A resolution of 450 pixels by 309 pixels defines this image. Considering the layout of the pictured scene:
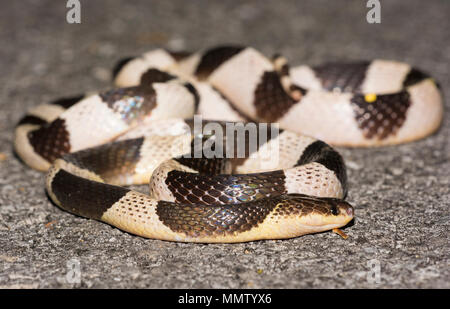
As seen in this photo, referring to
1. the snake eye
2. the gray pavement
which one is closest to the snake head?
the snake eye

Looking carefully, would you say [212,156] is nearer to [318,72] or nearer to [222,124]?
[222,124]

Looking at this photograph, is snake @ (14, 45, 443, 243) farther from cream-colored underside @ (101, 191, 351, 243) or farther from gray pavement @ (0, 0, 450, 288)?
gray pavement @ (0, 0, 450, 288)

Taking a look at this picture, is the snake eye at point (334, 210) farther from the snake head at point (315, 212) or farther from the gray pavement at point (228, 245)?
the gray pavement at point (228, 245)

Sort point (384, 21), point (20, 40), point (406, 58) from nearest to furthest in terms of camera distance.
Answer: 1. point (406, 58)
2. point (20, 40)
3. point (384, 21)

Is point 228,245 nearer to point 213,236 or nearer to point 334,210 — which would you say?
point 213,236

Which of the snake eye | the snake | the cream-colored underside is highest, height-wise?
the snake

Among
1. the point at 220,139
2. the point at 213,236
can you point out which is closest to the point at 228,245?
the point at 213,236
